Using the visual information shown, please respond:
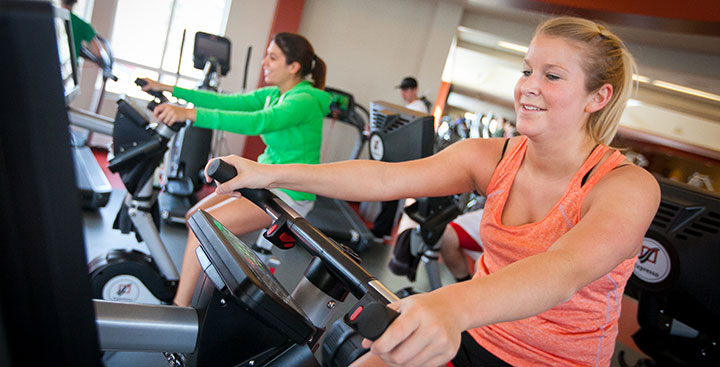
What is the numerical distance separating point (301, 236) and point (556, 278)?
17.7 inches

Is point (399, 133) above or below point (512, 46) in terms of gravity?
below

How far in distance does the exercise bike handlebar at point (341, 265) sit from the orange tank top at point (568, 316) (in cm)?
59

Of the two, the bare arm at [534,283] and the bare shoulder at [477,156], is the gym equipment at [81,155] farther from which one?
the bare arm at [534,283]

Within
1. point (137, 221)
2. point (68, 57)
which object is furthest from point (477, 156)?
point (68, 57)

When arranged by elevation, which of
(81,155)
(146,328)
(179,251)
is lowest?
(179,251)

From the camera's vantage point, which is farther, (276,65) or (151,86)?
(276,65)

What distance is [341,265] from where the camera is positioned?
833mm

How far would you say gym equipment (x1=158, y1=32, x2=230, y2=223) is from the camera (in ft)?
13.9

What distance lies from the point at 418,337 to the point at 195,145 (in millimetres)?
4211

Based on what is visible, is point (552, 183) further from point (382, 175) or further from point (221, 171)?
point (221, 171)

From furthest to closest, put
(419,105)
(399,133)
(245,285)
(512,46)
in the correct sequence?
(512,46), (419,105), (399,133), (245,285)

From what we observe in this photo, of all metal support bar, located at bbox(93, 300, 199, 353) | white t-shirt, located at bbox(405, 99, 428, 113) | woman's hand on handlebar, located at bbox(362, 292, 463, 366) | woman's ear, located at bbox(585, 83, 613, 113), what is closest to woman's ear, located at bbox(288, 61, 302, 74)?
woman's ear, located at bbox(585, 83, 613, 113)

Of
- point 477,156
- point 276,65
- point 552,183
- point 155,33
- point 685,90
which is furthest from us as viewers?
point 685,90

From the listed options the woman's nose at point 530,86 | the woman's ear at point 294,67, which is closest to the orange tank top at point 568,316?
the woman's nose at point 530,86
